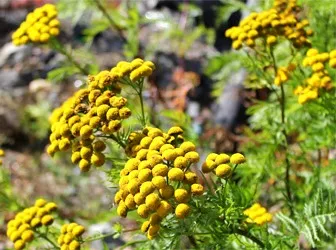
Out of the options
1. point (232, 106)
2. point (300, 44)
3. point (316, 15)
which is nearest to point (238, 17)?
point (232, 106)

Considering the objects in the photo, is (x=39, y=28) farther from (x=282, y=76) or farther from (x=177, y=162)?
(x=177, y=162)

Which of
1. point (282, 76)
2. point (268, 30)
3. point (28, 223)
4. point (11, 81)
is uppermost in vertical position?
point (268, 30)

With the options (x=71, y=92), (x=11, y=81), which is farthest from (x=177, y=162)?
(x=11, y=81)

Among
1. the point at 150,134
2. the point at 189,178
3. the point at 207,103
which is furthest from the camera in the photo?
the point at 207,103


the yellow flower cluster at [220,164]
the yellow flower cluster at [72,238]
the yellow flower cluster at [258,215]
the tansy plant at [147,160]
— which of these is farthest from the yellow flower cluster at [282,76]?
the yellow flower cluster at [72,238]

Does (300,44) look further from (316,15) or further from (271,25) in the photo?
(316,15)

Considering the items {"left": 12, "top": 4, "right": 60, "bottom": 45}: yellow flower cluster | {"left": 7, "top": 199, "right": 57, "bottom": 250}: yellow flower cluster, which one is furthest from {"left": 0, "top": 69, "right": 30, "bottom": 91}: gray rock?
{"left": 7, "top": 199, "right": 57, "bottom": 250}: yellow flower cluster
